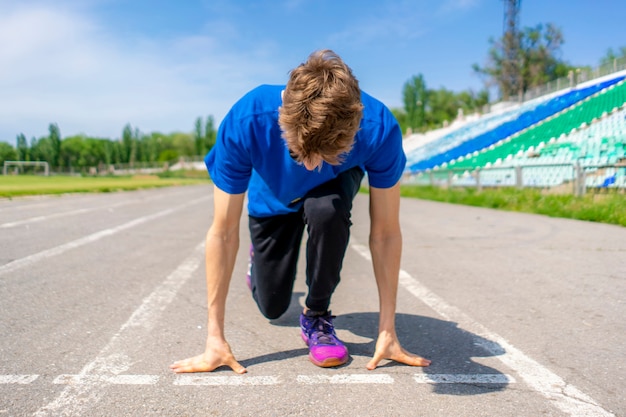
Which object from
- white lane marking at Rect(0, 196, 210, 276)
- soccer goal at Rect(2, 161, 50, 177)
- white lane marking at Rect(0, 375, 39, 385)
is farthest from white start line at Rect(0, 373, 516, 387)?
soccer goal at Rect(2, 161, 50, 177)

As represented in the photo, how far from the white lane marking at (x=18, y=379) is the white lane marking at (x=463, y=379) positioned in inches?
67.7

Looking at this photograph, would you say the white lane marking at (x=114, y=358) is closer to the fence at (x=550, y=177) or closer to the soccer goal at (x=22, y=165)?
the fence at (x=550, y=177)

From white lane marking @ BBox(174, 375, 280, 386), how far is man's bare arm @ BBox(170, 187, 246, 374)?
8 cm

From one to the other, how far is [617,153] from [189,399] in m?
18.5

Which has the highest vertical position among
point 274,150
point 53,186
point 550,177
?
point 274,150

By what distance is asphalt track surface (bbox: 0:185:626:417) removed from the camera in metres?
2.14

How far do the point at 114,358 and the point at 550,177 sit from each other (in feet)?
48.3

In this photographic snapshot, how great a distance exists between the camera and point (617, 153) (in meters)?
17.2

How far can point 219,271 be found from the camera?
8.84ft

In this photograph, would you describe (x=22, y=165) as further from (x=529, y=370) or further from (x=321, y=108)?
(x=529, y=370)

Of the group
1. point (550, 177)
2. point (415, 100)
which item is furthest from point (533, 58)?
point (550, 177)

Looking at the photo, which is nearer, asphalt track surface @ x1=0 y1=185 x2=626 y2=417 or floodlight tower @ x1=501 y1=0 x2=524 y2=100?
asphalt track surface @ x1=0 y1=185 x2=626 y2=417

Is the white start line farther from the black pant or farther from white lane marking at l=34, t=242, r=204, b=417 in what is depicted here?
the black pant

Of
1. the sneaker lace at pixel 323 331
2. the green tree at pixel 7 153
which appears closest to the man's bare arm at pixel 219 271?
the sneaker lace at pixel 323 331
